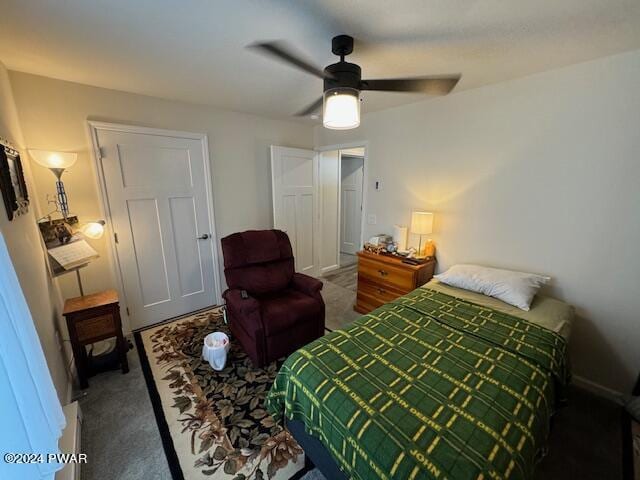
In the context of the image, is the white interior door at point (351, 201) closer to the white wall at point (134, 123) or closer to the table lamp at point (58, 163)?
the white wall at point (134, 123)

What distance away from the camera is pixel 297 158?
3719mm

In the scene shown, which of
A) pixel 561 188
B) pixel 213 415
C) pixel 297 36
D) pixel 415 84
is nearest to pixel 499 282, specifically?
pixel 561 188

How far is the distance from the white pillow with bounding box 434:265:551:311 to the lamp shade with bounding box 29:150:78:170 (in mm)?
3293

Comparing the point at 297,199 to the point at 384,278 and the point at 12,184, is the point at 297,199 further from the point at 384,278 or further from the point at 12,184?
the point at 12,184

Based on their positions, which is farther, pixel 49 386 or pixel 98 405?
pixel 98 405

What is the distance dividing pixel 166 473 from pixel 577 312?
10.0 ft

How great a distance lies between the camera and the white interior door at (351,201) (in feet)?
17.1

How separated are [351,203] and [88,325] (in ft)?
14.5

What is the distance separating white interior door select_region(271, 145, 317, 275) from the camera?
3547mm

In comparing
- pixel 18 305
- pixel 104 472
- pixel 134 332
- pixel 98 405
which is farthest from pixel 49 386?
pixel 134 332

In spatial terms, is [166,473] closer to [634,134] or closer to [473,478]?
[473,478]

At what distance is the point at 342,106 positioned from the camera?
1398 mm

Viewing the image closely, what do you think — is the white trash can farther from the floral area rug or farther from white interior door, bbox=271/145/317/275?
white interior door, bbox=271/145/317/275

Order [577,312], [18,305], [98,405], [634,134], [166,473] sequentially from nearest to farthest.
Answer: [18,305] < [166,473] < [634,134] < [98,405] < [577,312]
